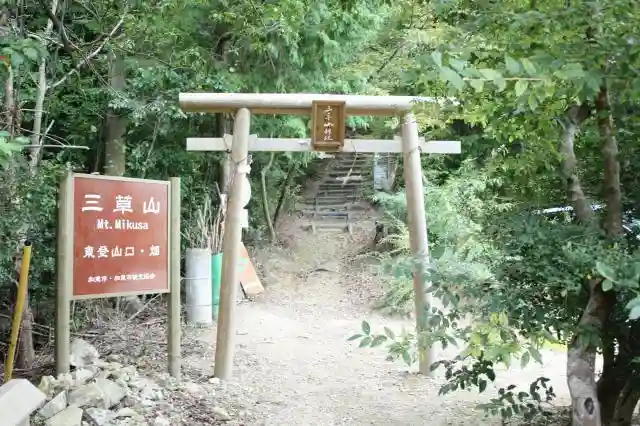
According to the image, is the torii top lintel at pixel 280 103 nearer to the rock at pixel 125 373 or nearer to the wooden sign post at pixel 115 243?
the wooden sign post at pixel 115 243

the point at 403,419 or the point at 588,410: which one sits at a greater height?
the point at 588,410

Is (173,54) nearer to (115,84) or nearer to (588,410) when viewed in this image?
(115,84)

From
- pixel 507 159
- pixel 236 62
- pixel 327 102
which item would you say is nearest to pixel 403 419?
pixel 507 159

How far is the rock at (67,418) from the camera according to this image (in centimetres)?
341

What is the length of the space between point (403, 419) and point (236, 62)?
18.4 ft

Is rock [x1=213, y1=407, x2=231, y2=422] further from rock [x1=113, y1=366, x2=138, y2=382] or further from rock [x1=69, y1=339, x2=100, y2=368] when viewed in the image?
rock [x1=69, y1=339, x2=100, y2=368]

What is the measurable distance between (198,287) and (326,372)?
2.59m

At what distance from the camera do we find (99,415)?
360 cm

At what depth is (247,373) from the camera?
18.3 ft

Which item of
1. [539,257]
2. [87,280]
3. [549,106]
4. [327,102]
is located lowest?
[87,280]

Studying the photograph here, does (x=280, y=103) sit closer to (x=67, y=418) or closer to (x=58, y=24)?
(x=58, y=24)

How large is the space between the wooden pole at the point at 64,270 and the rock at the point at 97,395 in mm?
268

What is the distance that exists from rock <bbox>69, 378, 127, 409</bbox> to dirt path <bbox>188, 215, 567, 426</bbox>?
0.88m

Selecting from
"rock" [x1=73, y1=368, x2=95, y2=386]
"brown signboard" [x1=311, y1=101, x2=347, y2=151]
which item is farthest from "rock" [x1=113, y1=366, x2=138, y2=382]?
"brown signboard" [x1=311, y1=101, x2=347, y2=151]
